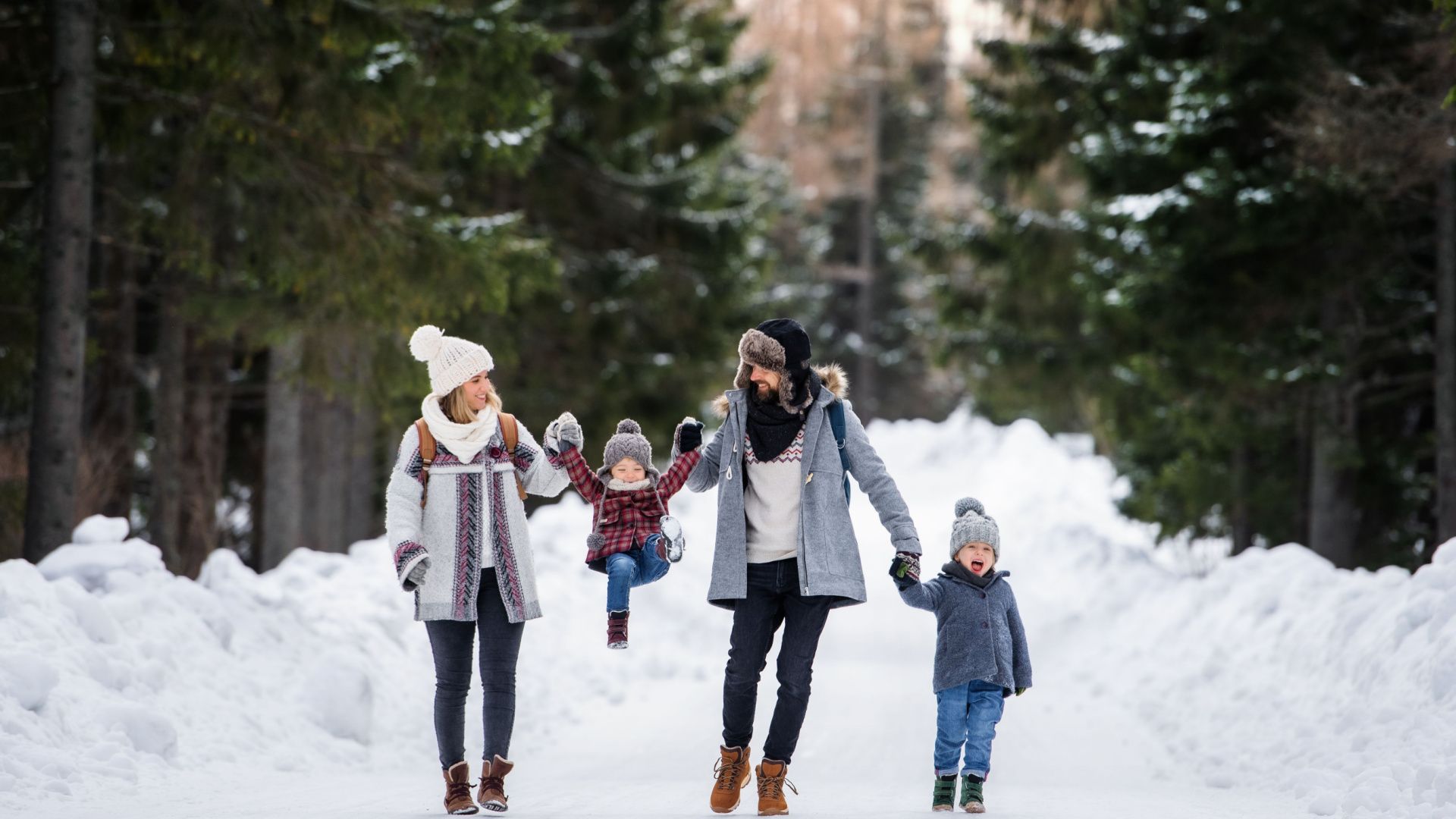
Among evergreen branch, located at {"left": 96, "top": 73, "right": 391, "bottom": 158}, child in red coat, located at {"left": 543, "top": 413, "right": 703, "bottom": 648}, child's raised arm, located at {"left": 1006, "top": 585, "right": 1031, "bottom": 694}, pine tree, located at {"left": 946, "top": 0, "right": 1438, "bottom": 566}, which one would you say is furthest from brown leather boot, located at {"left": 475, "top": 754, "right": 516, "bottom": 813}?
pine tree, located at {"left": 946, "top": 0, "right": 1438, "bottom": 566}

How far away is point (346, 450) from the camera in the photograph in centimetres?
1703

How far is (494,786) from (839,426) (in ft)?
6.82

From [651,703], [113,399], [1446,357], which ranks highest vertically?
[1446,357]

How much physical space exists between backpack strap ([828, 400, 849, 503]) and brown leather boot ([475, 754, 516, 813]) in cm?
182

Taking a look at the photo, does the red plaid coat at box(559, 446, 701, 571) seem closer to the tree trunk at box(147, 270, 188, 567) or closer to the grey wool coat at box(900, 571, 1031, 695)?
the grey wool coat at box(900, 571, 1031, 695)

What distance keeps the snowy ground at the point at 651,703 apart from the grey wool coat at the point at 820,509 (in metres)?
1.18

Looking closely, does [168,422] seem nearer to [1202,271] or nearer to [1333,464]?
[1202,271]

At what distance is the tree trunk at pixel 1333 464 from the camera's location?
1320 cm

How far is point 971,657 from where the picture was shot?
626 cm

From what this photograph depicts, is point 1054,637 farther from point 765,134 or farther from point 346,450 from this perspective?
point 765,134

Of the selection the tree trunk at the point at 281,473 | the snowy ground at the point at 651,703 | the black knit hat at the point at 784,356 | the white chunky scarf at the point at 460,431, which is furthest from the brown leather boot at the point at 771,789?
the tree trunk at the point at 281,473

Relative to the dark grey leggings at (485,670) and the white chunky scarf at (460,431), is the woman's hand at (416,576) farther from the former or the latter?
the white chunky scarf at (460,431)

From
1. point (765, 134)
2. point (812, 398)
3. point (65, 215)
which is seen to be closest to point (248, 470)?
point (65, 215)

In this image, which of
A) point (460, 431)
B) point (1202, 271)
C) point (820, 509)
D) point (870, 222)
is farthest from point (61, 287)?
point (870, 222)
